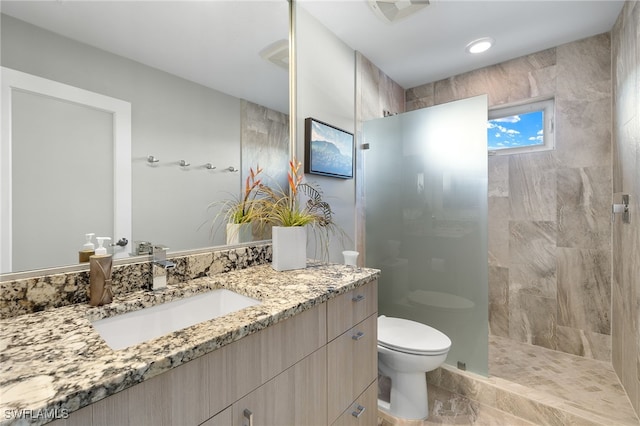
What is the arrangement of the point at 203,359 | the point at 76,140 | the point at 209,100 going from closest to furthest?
the point at 203,359 < the point at 76,140 < the point at 209,100

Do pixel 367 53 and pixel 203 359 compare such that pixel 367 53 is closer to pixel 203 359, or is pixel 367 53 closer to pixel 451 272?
pixel 451 272

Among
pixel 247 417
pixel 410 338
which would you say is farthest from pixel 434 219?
pixel 247 417

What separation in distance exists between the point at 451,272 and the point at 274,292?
1.41 meters

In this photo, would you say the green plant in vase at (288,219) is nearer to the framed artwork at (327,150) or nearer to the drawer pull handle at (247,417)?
the framed artwork at (327,150)

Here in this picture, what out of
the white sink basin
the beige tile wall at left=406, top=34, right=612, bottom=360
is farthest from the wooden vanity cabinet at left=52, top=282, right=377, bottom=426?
the beige tile wall at left=406, top=34, right=612, bottom=360

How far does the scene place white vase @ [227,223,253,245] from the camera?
131 centimetres

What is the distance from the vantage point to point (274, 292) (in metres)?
0.97

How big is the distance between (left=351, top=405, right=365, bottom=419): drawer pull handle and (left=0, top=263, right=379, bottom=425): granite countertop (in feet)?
1.68

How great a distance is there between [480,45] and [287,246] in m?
2.09

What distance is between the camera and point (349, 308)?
109 cm

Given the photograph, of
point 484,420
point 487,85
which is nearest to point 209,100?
point 484,420

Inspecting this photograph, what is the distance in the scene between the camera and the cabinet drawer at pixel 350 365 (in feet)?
3.26

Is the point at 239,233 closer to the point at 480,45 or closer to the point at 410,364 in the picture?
the point at 410,364

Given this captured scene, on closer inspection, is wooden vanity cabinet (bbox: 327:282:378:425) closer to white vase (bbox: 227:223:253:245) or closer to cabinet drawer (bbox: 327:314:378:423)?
cabinet drawer (bbox: 327:314:378:423)
